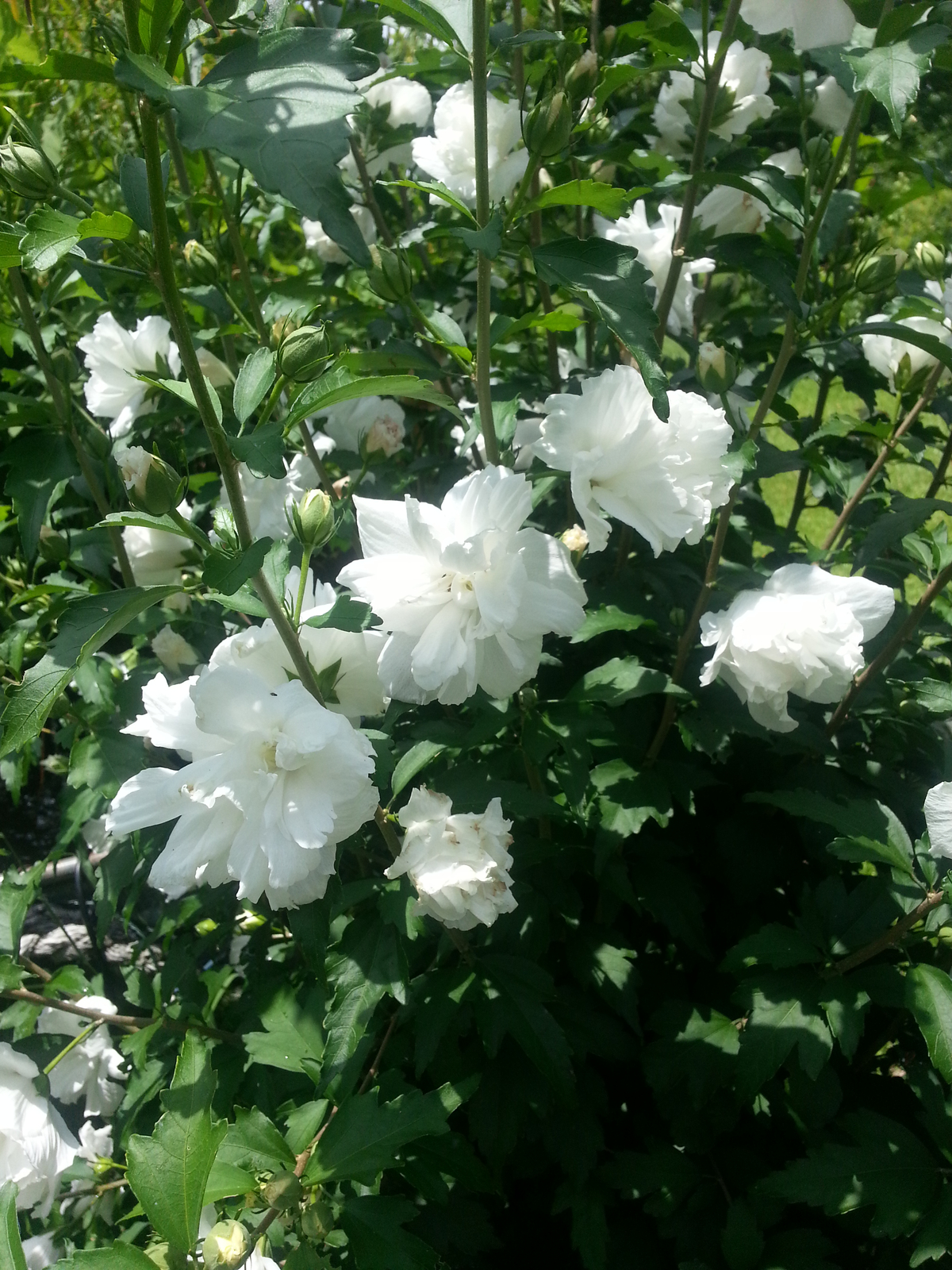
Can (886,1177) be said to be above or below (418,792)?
below

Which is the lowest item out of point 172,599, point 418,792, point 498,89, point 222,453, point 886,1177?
point 886,1177

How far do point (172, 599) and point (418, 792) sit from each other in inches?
32.6

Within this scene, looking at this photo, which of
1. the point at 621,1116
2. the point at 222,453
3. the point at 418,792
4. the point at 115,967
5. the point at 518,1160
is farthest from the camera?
the point at 115,967

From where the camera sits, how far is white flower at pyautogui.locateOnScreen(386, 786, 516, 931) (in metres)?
1.14

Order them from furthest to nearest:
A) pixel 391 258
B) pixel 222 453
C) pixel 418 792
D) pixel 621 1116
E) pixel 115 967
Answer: pixel 115 967 → pixel 621 1116 → pixel 391 258 → pixel 418 792 → pixel 222 453

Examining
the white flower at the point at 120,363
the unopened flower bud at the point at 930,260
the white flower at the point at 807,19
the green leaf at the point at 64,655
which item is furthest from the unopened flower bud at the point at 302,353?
the unopened flower bud at the point at 930,260

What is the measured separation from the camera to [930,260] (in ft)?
5.65

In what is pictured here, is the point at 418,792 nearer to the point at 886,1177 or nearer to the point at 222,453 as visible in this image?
the point at 222,453

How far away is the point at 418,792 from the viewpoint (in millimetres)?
1204

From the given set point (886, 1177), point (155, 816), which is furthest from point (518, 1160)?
point (155, 816)

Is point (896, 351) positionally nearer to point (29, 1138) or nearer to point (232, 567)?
point (232, 567)

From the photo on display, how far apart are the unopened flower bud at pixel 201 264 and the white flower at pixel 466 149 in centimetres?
40

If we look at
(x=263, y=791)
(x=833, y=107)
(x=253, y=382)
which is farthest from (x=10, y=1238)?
(x=833, y=107)

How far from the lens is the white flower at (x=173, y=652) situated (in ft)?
5.68
